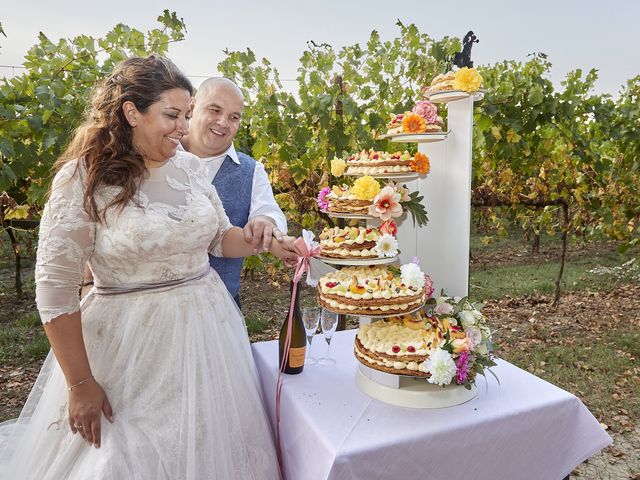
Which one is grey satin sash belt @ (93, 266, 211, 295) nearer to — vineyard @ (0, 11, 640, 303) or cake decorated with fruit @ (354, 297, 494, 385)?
cake decorated with fruit @ (354, 297, 494, 385)

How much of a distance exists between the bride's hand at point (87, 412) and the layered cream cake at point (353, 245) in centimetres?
101

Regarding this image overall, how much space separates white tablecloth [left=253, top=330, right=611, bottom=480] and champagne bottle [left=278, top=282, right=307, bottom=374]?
72mm

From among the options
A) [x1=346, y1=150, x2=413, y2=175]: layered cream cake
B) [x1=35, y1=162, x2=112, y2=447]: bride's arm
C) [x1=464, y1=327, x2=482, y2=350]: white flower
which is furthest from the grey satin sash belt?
[x1=464, y1=327, x2=482, y2=350]: white flower

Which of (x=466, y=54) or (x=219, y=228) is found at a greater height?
(x=466, y=54)

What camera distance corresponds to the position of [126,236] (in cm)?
166

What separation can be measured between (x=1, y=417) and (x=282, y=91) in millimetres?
3561

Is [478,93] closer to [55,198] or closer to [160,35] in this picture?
[55,198]

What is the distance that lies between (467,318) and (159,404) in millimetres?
1278

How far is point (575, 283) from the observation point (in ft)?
27.2

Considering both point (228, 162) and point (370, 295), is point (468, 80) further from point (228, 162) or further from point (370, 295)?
point (228, 162)

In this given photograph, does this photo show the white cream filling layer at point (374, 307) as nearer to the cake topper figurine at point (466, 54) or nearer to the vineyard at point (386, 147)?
the vineyard at point (386, 147)

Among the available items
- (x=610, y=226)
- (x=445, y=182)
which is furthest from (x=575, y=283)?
(x=445, y=182)

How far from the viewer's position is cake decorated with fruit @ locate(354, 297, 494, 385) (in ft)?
5.95

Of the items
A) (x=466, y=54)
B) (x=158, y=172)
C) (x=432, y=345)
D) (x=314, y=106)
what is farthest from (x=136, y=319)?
(x=314, y=106)
